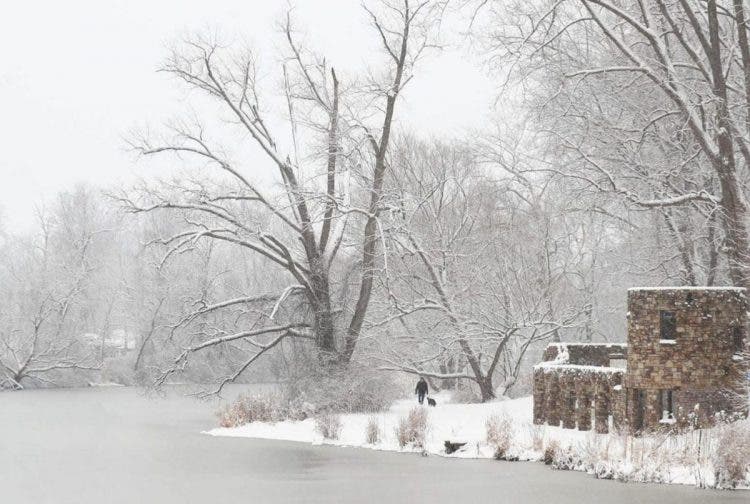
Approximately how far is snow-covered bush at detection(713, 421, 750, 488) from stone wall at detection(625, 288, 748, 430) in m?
3.20

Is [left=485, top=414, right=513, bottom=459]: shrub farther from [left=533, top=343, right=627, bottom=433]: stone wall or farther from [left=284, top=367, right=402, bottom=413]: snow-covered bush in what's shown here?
[left=284, top=367, right=402, bottom=413]: snow-covered bush

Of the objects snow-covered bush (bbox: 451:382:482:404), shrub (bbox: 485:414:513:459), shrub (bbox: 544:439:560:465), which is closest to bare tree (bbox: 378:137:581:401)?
snow-covered bush (bbox: 451:382:482:404)

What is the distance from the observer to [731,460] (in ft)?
61.6

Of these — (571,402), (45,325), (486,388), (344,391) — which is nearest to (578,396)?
(571,402)

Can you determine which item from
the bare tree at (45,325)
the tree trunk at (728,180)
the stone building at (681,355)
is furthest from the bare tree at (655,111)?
the bare tree at (45,325)

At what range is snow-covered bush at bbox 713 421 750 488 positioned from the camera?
18719 mm

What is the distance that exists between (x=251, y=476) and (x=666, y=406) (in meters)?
8.58

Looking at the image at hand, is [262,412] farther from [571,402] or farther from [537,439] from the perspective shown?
[537,439]

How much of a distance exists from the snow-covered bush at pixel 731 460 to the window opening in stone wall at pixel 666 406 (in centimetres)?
347

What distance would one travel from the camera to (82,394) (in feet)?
173

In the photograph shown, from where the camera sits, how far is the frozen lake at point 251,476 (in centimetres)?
1859

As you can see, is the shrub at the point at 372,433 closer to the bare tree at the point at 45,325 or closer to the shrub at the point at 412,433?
the shrub at the point at 412,433

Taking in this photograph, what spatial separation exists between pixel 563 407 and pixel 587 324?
42.3 feet

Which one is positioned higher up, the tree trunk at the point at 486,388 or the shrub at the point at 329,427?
the tree trunk at the point at 486,388
